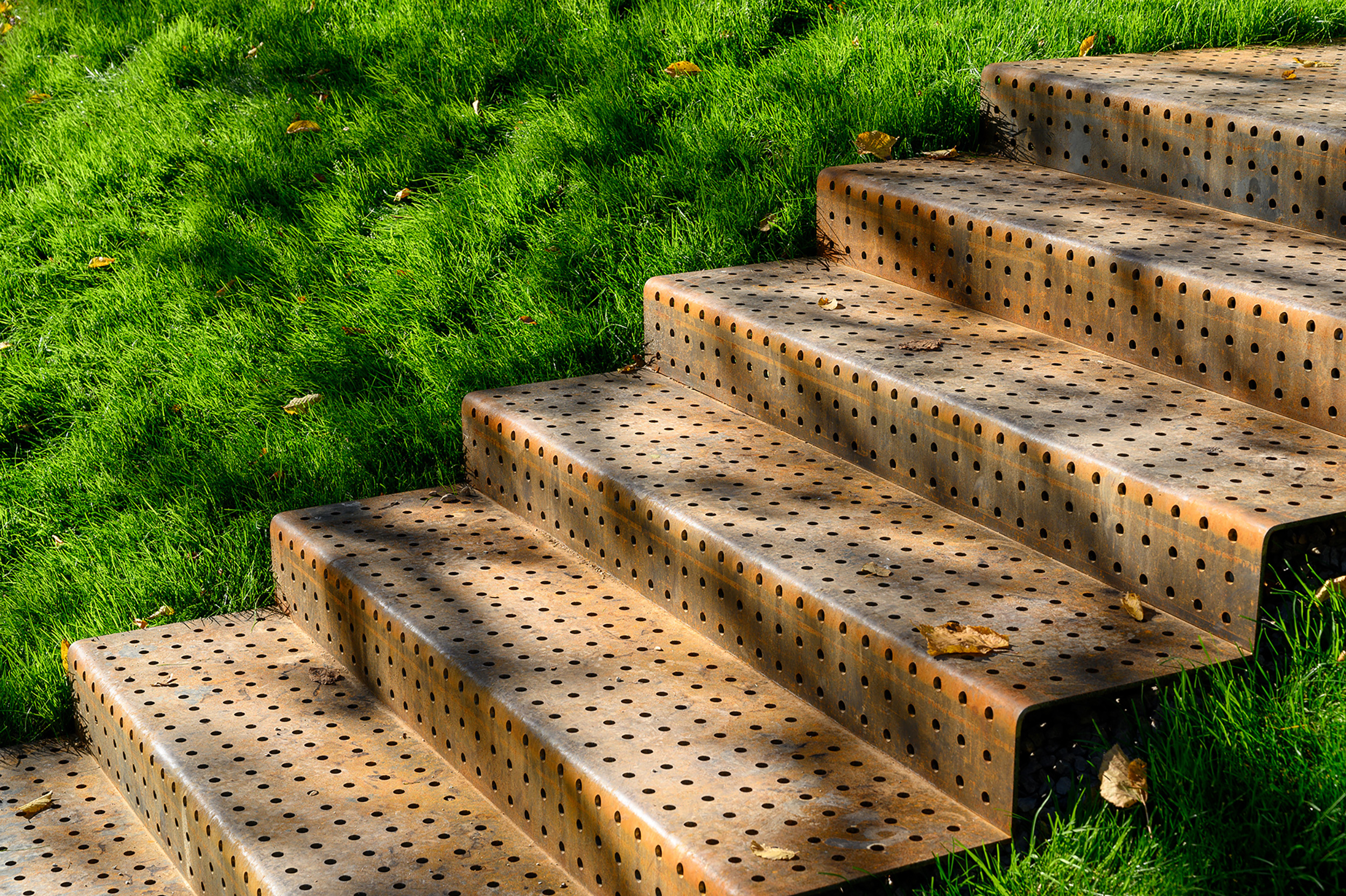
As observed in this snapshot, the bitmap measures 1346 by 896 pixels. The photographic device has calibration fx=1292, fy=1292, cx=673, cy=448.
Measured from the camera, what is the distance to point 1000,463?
2812mm

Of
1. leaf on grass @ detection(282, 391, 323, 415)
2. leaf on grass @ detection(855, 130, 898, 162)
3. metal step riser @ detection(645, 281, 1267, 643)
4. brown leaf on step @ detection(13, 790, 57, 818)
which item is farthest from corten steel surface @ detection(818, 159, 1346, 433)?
brown leaf on step @ detection(13, 790, 57, 818)

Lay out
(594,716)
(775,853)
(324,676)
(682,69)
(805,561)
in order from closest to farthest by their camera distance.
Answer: (775,853)
(594,716)
(805,561)
(324,676)
(682,69)

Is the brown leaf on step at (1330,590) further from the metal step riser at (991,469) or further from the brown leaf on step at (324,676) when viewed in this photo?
the brown leaf on step at (324,676)

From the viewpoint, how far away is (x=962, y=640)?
92.8 inches

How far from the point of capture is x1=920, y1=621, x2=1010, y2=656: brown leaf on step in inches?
91.7

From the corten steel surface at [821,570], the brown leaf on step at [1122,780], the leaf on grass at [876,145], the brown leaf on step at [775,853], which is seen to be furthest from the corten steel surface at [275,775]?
the leaf on grass at [876,145]

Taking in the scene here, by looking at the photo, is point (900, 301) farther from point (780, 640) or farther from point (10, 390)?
point (10, 390)

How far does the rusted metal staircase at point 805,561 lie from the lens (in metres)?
2.36

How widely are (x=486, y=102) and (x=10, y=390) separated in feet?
7.24

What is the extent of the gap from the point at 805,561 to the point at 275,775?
1.26m

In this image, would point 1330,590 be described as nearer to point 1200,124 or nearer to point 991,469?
point 991,469

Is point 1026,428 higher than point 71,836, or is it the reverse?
point 1026,428

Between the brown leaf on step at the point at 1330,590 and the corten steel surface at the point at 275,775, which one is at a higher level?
the brown leaf on step at the point at 1330,590

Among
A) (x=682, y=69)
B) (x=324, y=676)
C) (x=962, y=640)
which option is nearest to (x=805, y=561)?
(x=962, y=640)
